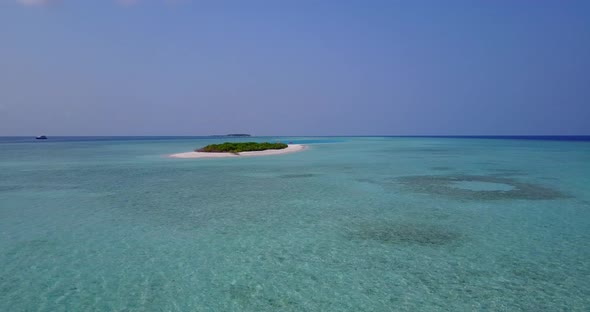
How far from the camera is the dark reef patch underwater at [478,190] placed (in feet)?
50.4

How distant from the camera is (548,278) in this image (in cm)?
681

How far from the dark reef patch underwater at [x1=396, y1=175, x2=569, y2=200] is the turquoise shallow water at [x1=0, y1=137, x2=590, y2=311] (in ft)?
0.67

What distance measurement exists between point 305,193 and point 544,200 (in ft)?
32.1

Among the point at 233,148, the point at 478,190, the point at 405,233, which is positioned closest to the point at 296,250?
the point at 405,233

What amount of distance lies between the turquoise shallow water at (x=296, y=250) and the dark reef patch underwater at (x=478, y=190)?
0.20 metres

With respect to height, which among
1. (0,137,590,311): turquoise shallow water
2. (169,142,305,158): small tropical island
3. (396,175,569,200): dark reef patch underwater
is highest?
(169,142,305,158): small tropical island

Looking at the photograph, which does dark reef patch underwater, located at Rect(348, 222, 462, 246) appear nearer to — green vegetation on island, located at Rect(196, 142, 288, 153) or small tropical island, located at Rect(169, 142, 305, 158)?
small tropical island, located at Rect(169, 142, 305, 158)

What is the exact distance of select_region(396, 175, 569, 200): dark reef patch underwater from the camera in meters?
15.4

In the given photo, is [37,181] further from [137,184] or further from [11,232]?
[11,232]

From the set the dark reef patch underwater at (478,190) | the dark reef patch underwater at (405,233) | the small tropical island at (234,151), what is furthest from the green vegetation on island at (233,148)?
the dark reef patch underwater at (405,233)

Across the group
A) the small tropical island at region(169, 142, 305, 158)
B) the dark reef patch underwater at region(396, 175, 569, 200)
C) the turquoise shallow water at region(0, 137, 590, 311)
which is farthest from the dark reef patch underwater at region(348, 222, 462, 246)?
the small tropical island at region(169, 142, 305, 158)

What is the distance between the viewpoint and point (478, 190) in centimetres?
1695

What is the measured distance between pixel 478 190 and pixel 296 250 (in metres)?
12.1

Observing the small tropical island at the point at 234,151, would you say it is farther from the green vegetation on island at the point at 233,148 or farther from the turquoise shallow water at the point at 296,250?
the turquoise shallow water at the point at 296,250
